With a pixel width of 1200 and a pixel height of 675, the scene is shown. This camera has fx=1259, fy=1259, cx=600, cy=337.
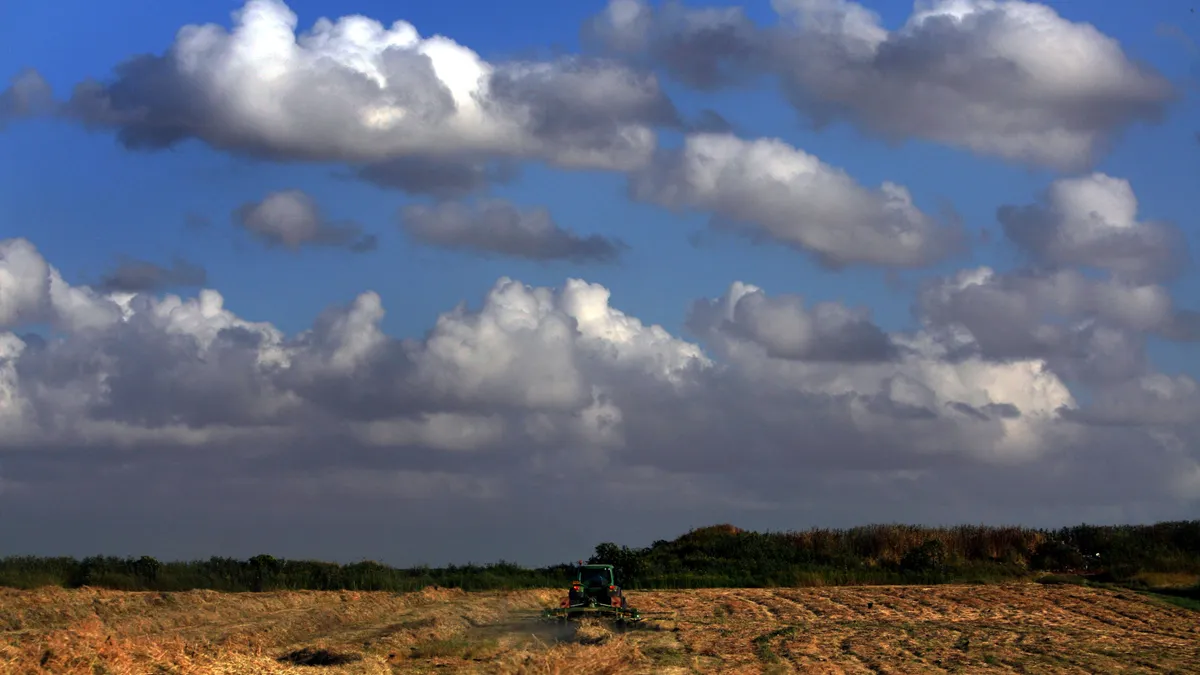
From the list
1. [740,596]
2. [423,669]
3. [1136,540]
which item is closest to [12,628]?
[423,669]

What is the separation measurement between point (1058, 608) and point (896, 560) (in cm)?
2240

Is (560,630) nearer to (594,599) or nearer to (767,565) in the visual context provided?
(594,599)

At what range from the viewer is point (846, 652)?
96.5ft

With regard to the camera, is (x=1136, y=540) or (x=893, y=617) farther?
(x=1136, y=540)

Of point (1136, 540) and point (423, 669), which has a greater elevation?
point (1136, 540)

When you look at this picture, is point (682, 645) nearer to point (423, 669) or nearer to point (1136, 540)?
point (423, 669)

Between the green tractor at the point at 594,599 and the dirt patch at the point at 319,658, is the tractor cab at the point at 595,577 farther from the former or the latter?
the dirt patch at the point at 319,658

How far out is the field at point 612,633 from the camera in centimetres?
2234

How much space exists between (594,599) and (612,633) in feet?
12.1

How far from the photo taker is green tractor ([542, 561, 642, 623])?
113ft

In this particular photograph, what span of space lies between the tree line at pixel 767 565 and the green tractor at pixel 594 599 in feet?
44.6

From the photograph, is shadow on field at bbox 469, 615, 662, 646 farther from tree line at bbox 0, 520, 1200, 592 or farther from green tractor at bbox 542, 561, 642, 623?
tree line at bbox 0, 520, 1200, 592

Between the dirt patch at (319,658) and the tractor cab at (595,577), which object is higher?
the tractor cab at (595,577)

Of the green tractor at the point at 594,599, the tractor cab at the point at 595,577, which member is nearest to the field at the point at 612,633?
the green tractor at the point at 594,599
